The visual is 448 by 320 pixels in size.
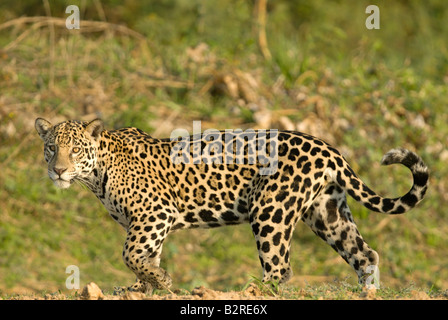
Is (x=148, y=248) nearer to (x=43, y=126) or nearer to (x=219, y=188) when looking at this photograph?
(x=219, y=188)

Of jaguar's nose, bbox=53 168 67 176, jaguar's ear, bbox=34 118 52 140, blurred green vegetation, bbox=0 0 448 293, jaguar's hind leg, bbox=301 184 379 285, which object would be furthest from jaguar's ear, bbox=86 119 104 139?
blurred green vegetation, bbox=0 0 448 293

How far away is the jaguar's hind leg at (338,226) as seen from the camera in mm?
7836

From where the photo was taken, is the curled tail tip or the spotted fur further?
the spotted fur

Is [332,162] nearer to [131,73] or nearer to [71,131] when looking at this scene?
[71,131]

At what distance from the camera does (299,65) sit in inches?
619

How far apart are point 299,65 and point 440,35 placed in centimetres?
660

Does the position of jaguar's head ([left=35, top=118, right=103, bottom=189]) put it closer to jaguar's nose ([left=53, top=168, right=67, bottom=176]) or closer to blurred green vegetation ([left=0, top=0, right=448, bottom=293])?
jaguar's nose ([left=53, top=168, right=67, bottom=176])

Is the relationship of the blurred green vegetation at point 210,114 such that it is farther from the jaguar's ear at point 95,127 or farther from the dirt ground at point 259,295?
the dirt ground at point 259,295

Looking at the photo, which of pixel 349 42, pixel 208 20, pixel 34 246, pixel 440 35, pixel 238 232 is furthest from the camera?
pixel 349 42

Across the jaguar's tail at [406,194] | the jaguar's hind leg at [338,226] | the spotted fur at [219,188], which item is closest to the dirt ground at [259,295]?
the spotted fur at [219,188]

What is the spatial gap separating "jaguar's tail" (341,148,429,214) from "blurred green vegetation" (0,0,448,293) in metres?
4.71

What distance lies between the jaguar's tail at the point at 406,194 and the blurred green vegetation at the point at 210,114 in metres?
4.71

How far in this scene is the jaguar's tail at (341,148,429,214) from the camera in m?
7.26

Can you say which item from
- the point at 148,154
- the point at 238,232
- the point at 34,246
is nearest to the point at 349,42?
the point at 238,232
